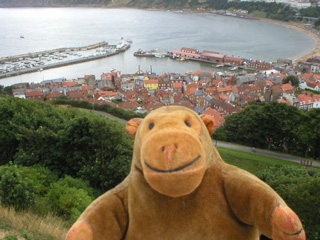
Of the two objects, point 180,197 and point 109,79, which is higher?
point 180,197

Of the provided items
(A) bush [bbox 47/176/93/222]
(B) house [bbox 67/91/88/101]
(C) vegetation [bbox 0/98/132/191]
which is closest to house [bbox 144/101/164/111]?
(B) house [bbox 67/91/88/101]

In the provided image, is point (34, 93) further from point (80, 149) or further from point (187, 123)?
point (187, 123)

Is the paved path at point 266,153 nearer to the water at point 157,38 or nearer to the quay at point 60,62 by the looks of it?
the water at point 157,38

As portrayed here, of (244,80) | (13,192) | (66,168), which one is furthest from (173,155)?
(244,80)

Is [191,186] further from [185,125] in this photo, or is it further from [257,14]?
[257,14]

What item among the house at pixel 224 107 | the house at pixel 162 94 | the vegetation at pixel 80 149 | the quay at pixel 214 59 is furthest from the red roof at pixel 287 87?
the vegetation at pixel 80 149

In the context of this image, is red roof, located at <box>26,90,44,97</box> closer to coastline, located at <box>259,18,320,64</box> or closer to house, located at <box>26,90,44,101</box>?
house, located at <box>26,90,44,101</box>
